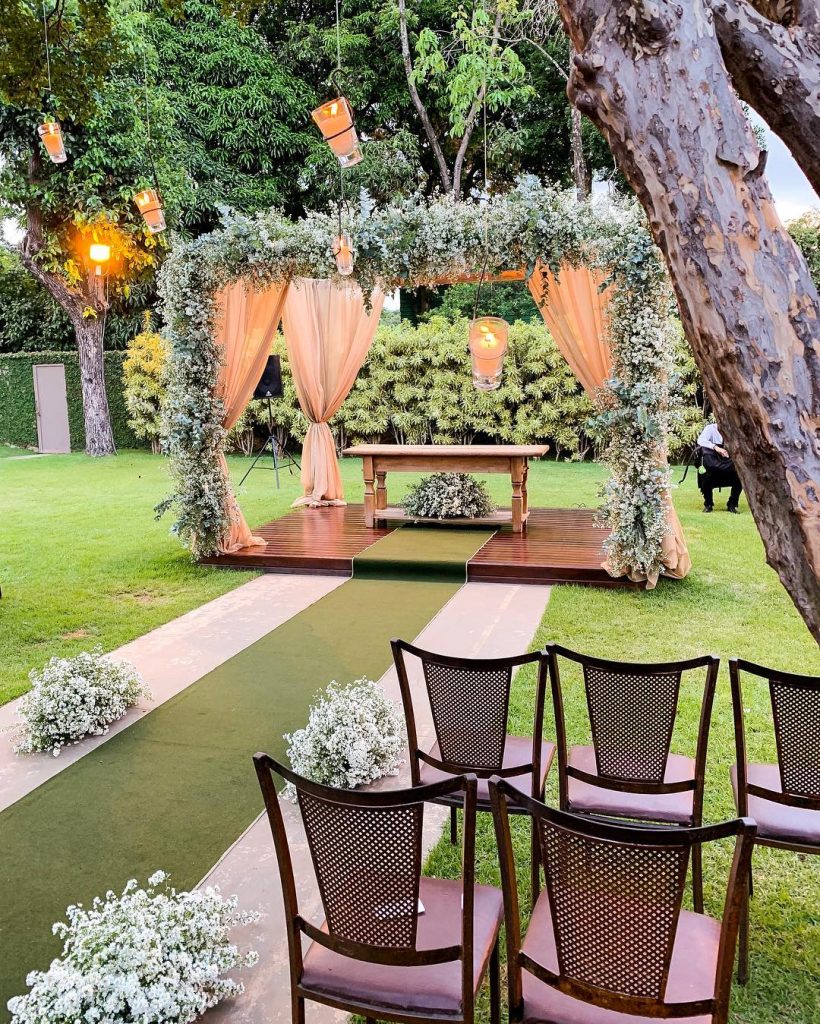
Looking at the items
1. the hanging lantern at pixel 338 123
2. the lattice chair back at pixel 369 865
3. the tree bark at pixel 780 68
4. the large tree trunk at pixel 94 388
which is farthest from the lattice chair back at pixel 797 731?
the large tree trunk at pixel 94 388

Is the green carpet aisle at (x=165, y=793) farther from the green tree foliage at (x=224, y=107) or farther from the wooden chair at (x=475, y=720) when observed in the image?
the green tree foliage at (x=224, y=107)

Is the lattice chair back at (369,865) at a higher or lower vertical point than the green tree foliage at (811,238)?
lower

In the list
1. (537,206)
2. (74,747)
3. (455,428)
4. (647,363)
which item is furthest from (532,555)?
(455,428)

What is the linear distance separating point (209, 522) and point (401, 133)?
12148 mm

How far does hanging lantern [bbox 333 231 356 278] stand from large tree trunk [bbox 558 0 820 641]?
15.2 feet

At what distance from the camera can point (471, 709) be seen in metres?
2.46

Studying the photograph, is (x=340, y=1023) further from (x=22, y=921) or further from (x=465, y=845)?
(x=22, y=921)

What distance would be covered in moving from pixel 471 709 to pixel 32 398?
57.9ft

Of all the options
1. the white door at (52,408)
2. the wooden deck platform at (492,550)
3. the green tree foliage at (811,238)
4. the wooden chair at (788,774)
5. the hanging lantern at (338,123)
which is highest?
the green tree foliage at (811,238)

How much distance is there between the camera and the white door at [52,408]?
56.9ft

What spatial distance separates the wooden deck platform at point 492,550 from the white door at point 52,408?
35.3 feet

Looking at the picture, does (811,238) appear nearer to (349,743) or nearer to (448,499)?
(448,499)

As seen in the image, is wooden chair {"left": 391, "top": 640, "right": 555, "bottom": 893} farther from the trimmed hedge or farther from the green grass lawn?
the trimmed hedge

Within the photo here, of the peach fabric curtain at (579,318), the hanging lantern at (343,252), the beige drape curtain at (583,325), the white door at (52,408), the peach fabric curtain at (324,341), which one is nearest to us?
the hanging lantern at (343,252)
